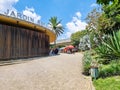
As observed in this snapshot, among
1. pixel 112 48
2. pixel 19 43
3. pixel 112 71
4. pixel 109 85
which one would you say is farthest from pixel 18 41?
pixel 109 85

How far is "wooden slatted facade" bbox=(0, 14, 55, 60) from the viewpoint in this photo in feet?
79.5

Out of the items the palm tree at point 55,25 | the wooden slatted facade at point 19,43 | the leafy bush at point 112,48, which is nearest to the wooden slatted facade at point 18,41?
the wooden slatted facade at point 19,43

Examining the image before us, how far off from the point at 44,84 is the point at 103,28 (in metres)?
21.3

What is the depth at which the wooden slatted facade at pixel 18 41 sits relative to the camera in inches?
953

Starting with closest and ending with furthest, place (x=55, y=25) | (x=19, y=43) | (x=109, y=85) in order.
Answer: (x=109, y=85) → (x=19, y=43) → (x=55, y=25)

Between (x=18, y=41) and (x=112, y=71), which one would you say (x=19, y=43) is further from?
(x=112, y=71)

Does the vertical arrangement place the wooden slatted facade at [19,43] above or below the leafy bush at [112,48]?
above

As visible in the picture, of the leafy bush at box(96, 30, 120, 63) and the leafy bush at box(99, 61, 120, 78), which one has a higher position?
the leafy bush at box(96, 30, 120, 63)

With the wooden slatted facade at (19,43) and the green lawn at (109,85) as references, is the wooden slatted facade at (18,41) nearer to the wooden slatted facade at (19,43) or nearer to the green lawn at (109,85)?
the wooden slatted facade at (19,43)

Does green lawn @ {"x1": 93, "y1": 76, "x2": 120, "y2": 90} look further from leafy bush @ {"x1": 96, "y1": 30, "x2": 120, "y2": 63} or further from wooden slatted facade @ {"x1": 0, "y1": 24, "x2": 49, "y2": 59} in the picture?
wooden slatted facade @ {"x1": 0, "y1": 24, "x2": 49, "y2": 59}

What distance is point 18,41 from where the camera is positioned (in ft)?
87.4

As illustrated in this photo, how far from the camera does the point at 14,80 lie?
42.6 ft

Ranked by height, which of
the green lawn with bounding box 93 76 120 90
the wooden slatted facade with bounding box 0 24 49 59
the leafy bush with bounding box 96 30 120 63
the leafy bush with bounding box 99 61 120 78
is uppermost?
the wooden slatted facade with bounding box 0 24 49 59

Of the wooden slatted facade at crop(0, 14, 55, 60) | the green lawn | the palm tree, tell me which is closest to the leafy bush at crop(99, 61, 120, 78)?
the green lawn
